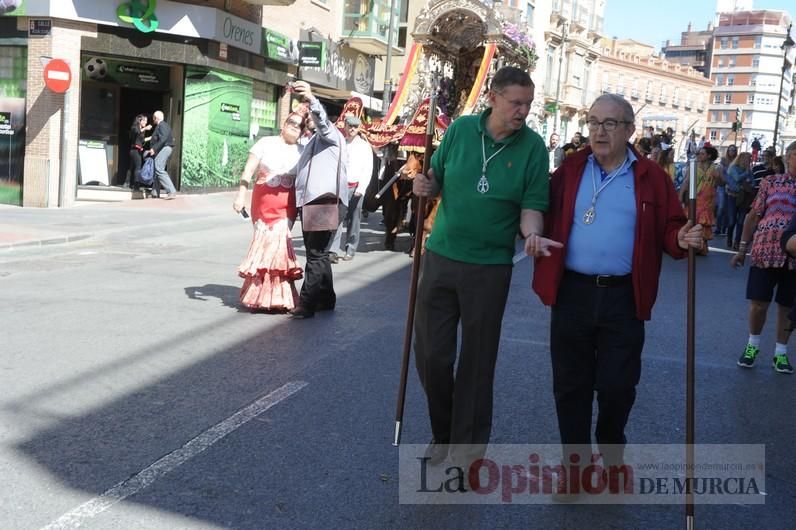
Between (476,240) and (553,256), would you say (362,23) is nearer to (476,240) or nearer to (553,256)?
(476,240)

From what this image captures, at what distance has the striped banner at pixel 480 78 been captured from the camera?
1565 centimetres

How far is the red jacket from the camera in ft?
13.5

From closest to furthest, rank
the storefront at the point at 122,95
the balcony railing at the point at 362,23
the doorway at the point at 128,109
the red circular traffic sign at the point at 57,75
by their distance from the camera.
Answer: the red circular traffic sign at the point at 57,75
the storefront at the point at 122,95
the doorway at the point at 128,109
the balcony railing at the point at 362,23

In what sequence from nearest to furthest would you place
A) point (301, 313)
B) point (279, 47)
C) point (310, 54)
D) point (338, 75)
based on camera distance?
point (301, 313)
point (279, 47)
point (310, 54)
point (338, 75)

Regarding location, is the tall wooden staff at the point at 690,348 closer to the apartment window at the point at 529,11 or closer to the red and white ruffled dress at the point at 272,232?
the red and white ruffled dress at the point at 272,232

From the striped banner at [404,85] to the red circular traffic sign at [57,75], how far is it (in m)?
6.11

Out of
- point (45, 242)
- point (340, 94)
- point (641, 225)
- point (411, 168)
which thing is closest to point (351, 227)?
point (411, 168)

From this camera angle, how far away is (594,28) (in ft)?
199

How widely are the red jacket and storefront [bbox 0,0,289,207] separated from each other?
50.6 ft

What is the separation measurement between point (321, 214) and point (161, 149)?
42.7 ft

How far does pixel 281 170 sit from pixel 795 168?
424cm

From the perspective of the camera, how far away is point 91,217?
16.1 metres

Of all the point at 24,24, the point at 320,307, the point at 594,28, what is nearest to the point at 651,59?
the point at 594,28

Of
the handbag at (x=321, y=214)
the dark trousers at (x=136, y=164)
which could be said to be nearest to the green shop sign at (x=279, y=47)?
the dark trousers at (x=136, y=164)
